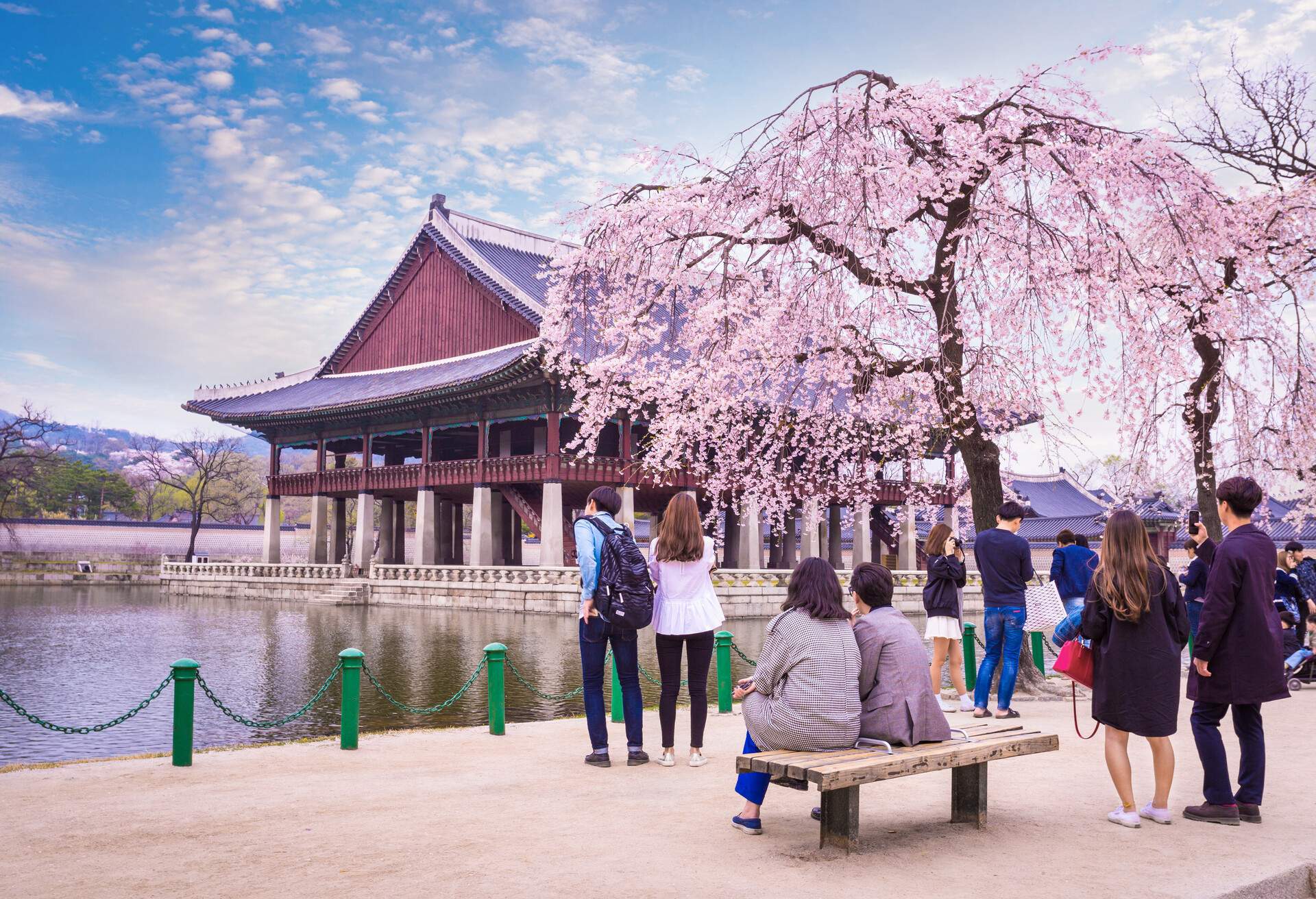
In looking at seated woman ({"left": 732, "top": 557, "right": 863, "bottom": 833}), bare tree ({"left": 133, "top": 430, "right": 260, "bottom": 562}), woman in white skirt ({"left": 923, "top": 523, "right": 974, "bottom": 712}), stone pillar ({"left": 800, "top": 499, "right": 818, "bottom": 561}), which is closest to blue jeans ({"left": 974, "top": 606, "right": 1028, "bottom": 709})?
woman in white skirt ({"left": 923, "top": 523, "right": 974, "bottom": 712})

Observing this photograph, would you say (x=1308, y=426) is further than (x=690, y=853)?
Yes

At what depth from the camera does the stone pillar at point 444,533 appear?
4175 centimetres

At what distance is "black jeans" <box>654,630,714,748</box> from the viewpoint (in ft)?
21.8

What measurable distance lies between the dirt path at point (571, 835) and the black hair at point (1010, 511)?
2134 mm

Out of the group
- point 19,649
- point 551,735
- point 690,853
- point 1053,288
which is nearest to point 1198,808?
point 690,853

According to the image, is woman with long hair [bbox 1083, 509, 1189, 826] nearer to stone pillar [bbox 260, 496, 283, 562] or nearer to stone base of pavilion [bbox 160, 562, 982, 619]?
stone base of pavilion [bbox 160, 562, 982, 619]

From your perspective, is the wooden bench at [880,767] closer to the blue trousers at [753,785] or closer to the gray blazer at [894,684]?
the gray blazer at [894,684]

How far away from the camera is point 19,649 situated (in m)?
18.0

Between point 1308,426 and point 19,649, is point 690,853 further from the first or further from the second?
point 19,649

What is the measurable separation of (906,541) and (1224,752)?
37831 millimetres

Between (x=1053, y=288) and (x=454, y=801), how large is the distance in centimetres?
807

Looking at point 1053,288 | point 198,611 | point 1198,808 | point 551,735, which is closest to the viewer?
point 1198,808

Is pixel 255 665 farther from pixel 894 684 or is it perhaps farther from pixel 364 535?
pixel 364 535

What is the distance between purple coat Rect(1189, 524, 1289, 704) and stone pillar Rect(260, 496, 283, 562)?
4190 centimetres
